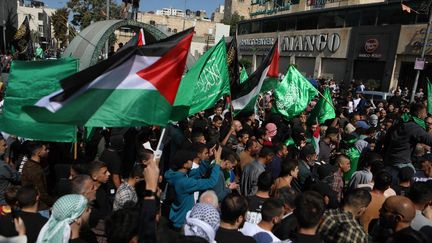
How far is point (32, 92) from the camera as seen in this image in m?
5.22

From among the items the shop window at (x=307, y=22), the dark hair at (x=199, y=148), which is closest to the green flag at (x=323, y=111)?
the dark hair at (x=199, y=148)

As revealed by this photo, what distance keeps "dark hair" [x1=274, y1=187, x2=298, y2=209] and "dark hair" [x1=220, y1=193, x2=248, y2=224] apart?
85 cm

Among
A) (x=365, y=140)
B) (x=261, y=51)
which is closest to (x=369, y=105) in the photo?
(x=365, y=140)

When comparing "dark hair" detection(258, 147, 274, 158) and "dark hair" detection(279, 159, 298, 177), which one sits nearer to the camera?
"dark hair" detection(279, 159, 298, 177)

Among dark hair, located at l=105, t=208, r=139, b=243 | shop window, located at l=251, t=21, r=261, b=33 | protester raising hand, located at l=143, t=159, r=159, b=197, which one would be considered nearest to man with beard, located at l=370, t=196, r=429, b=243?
protester raising hand, located at l=143, t=159, r=159, b=197

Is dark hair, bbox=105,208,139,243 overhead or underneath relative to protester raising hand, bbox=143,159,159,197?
underneath

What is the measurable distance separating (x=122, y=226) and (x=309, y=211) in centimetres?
151

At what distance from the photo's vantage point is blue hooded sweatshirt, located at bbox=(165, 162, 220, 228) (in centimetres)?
470

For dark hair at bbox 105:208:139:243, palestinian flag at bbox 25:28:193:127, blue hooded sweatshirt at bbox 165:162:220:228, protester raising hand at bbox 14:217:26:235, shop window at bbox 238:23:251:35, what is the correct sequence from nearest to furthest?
dark hair at bbox 105:208:139:243 < protester raising hand at bbox 14:217:26:235 < palestinian flag at bbox 25:28:193:127 < blue hooded sweatshirt at bbox 165:162:220:228 < shop window at bbox 238:23:251:35

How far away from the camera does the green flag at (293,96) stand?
30.7ft

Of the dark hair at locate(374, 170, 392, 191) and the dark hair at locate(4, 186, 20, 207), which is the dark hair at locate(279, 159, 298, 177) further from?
the dark hair at locate(4, 186, 20, 207)

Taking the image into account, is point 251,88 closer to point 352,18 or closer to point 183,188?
point 183,188

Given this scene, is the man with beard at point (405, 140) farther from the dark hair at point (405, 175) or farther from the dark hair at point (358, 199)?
the dark hair at point (358, 199)

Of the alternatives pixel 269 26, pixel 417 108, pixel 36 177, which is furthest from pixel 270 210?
pixel 269 26
